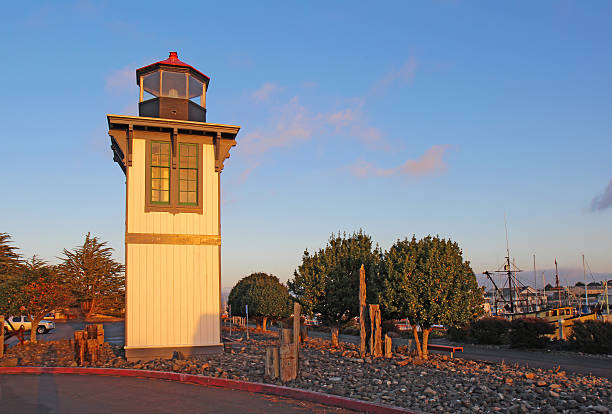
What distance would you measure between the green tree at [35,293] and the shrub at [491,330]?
22.7 metres

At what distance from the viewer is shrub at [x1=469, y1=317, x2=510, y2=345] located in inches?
1118

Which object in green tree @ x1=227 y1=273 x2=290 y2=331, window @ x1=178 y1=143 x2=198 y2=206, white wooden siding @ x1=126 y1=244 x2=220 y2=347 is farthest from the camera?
green tree @ x1=227 y1=273 x2=290 y2=331

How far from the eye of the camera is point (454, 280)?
18328mm

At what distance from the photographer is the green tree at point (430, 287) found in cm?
A: 1794

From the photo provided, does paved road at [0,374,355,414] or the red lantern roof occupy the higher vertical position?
the red lantern roof

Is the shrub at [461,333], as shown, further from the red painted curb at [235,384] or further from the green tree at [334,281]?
the red painted curb at [235,384]

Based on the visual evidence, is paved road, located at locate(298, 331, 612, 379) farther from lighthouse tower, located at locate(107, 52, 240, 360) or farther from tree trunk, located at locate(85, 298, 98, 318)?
tree trunk, located at locate(85, 298, 98, 318)

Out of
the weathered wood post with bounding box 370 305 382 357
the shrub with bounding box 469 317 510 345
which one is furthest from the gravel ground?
the shrub with bounding box 469 317 510 345

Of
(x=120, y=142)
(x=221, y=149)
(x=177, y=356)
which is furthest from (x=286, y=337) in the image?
(x=120, y=142)

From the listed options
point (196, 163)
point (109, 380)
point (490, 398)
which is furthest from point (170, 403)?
point (196, 163)

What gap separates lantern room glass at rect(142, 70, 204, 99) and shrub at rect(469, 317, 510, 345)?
2076cm

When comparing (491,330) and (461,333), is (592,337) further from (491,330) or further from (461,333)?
(461,333)

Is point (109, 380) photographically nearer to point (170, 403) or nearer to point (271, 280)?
point (170, 403)

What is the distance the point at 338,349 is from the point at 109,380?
9.71 m
